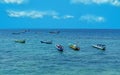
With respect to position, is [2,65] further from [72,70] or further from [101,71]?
[101,71]

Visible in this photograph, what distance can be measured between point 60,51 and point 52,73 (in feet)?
102

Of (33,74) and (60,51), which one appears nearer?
(33,74)

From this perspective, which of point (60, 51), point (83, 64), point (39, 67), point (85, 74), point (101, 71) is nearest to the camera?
point (85, 74)

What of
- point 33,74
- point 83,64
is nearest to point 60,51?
point 83,64

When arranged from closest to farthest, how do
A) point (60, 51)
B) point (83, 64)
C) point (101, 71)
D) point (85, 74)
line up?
point (85, 74) → point (101, 71) → point (83, 64) → point (60, 51)

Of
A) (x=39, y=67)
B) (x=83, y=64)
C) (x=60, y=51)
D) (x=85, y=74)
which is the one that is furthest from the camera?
(x=60, y=51)

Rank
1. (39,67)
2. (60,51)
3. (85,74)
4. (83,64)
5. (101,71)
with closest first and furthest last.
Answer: (85,74)
(101,71)
(39,67)
(83,64)
(60,51)

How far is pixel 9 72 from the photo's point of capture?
45250mm

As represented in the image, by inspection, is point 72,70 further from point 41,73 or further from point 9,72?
point 9,72

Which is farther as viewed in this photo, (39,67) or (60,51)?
(60,51)

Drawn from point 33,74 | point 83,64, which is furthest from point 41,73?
point 83,64

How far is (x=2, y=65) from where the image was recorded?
5222 cm

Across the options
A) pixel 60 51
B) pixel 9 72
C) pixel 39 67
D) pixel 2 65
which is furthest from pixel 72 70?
pixel 60 51

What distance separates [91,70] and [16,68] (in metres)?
11.2
